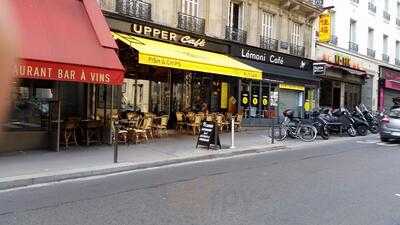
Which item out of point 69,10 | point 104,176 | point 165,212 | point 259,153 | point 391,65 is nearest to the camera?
point 165,212

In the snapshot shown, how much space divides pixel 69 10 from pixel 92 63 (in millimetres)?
1897

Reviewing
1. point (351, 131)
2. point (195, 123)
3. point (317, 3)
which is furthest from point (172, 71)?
point (317, 3)

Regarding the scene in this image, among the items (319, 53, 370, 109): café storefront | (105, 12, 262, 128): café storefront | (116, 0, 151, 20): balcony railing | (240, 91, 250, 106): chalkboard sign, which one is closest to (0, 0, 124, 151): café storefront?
(105, 12, 262, 128): café storefront

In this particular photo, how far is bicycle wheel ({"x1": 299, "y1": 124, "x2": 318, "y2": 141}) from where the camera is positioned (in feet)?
65.0

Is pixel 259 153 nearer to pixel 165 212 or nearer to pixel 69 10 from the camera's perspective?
pixel 69 10

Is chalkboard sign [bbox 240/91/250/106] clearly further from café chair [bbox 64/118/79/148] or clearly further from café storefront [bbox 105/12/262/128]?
café chair [bbox 64/118/79/148]

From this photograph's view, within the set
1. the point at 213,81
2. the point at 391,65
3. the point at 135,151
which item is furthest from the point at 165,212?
the point at 391,65

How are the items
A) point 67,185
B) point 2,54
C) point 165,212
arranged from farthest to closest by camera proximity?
point 67,185
point 165,212
point 2,54

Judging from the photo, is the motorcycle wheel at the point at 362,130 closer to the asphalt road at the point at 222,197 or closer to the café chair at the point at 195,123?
the café chair at the point at 195,123

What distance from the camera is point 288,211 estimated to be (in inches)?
287

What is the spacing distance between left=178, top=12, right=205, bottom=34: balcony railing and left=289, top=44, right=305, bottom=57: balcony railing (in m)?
7.97

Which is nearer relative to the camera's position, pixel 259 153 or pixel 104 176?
pixel 104 176

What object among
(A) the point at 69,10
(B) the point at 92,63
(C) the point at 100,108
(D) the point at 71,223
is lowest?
(D) the point at 71,223

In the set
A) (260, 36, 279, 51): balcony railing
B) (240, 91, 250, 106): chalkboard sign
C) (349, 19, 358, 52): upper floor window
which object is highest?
(349, 19, 358, 52): upper floor window
